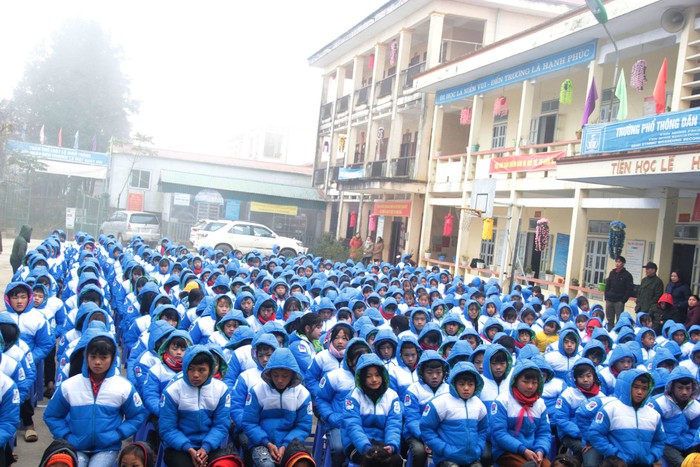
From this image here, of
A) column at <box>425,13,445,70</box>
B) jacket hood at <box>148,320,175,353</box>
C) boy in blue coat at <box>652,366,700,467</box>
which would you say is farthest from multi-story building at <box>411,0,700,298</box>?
jacket hood at <box>148,320,175,353</box>

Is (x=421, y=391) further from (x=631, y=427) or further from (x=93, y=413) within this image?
(x=93, y=413)

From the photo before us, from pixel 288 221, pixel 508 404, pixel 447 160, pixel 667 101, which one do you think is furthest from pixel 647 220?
pixel 288 221

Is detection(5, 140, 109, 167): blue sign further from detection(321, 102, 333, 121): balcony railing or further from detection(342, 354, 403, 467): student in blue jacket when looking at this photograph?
detection(342, 354, 403, 467): student in blue jacket

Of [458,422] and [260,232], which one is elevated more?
[260,232]

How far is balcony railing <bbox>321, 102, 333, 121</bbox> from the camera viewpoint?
1366 inches

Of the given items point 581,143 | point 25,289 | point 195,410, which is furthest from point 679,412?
point 581,143

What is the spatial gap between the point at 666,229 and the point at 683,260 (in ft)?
5.77

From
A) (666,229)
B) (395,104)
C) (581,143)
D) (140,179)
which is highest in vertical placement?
(395,104)

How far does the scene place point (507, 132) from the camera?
2153 cm

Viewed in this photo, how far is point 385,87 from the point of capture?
1099 inches

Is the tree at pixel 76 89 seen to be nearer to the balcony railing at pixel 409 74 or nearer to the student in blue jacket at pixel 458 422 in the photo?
the balcony railing at pixel 409 74

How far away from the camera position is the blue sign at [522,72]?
1627 centimetres

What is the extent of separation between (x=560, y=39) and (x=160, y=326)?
13419mm

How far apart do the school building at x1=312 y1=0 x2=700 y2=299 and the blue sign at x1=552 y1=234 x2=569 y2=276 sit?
39 mm
